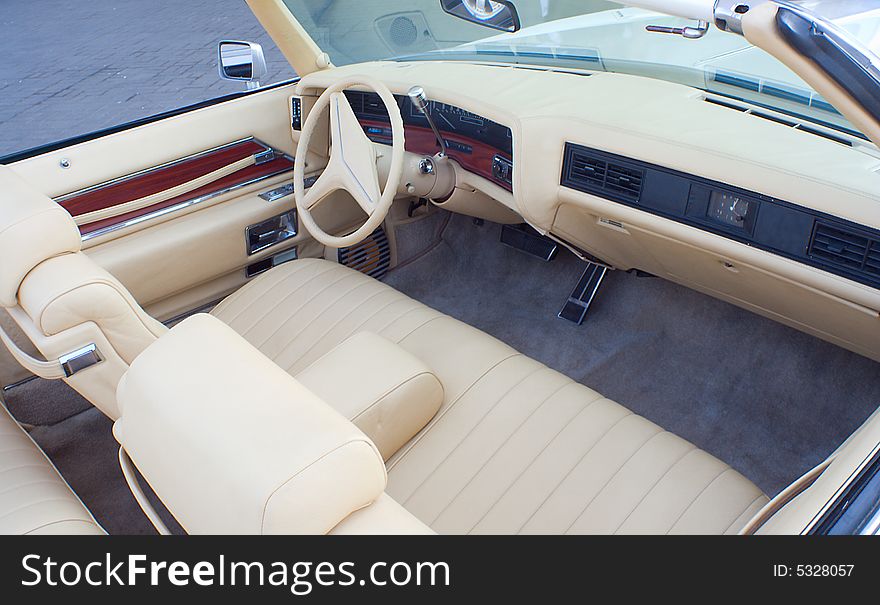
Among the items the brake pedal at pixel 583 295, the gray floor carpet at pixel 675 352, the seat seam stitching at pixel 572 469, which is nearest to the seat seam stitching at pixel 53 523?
the seat seam stitching at pixel 572 469

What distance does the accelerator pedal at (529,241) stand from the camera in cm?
299

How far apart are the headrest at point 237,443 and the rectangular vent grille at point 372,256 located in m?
1.73

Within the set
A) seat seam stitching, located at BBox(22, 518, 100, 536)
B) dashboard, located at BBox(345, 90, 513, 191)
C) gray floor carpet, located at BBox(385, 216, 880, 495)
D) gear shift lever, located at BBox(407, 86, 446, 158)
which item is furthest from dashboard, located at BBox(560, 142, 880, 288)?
seat seam stitching, located at BBox(22, 518, 100, 536)

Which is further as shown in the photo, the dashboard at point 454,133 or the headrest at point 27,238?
the dashboard at point 454,133

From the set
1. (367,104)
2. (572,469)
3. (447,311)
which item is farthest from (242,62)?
(572,469)

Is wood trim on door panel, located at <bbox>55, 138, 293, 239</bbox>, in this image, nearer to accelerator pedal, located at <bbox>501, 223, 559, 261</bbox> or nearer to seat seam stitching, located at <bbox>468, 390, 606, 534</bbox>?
accelerator pedal, located at <bbox>501, 223, 559, 261</bbox>

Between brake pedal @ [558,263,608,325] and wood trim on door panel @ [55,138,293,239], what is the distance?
1.17 meters

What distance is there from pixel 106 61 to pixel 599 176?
5.94 m

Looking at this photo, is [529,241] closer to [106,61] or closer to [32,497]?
[32,497]

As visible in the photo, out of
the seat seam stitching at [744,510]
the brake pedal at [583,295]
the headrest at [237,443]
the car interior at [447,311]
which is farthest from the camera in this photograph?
the brake pedal at [583,295]

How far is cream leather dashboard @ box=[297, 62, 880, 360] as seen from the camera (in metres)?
1.58

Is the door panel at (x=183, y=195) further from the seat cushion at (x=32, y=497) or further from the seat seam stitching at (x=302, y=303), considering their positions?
the seat cushion at (x=32, y=497)

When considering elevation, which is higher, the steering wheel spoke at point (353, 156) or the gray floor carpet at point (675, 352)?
the steering wheel spoke at point (353, 156)
